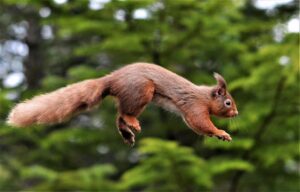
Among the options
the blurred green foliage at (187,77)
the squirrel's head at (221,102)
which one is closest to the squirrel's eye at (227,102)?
the squirrel's head at (221,102)

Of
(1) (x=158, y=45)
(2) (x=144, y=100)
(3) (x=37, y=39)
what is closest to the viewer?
(2) (x=144, y=100)

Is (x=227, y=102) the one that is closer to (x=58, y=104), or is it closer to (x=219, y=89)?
(x=219, y=89)

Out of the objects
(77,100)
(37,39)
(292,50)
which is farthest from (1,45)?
(77,100)

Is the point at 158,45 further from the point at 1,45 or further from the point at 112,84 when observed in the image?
the point at 112,84

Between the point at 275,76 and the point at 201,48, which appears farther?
the point at 201,48

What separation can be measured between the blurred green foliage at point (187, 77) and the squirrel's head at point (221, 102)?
161 inches

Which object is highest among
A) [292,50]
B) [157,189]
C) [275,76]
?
[292,50]

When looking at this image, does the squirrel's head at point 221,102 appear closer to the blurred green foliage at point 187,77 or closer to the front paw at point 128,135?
the front paw at point 128,135

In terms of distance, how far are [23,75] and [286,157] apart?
5669 mm

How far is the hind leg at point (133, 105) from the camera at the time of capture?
1.54m

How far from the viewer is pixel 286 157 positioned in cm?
805

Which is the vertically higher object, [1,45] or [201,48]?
[201,48]

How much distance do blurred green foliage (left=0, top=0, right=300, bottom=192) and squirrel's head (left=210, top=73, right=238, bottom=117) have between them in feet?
13.4

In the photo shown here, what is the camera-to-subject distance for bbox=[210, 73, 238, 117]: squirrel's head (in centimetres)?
169
